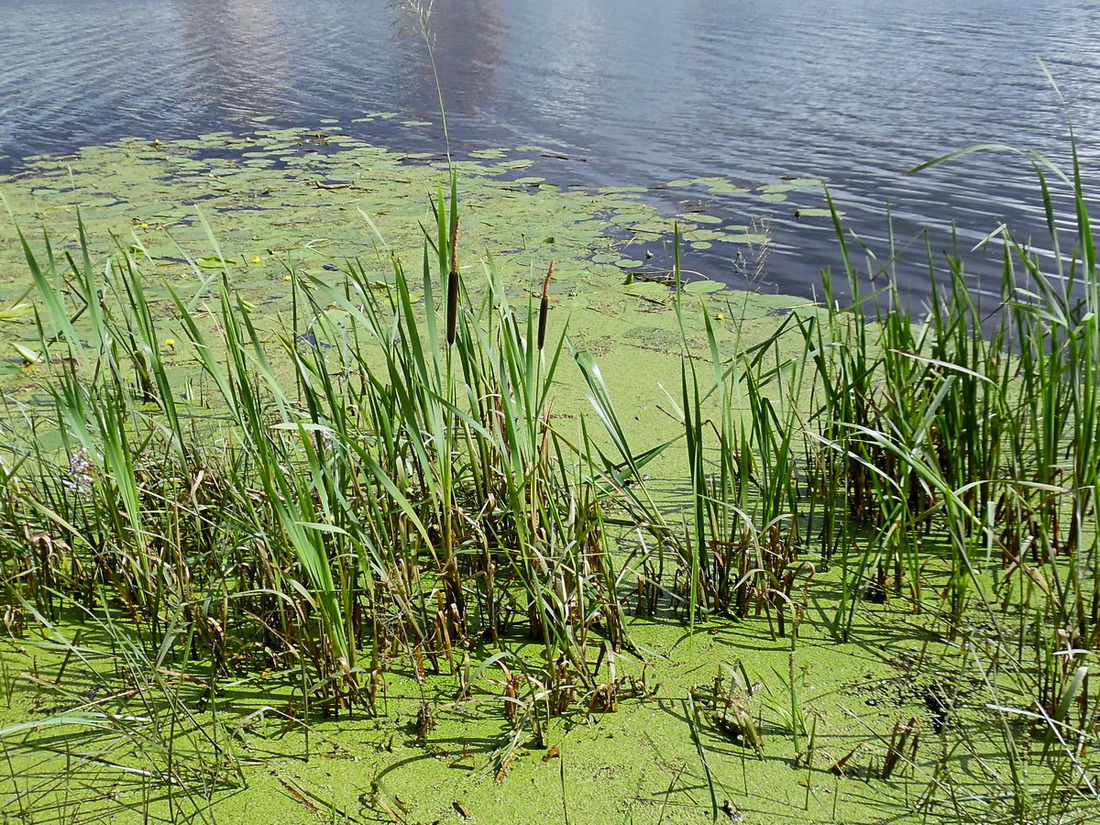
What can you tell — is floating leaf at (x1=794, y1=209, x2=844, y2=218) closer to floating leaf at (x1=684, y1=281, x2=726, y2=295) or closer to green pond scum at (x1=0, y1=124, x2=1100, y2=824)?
floating leaf at (x1=684, y1=281, x2=726, y2=295)

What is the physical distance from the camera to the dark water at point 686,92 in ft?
18.6

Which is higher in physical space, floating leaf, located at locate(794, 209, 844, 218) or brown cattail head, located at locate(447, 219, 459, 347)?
brown cattail head, located at locate(447, 219, 459, 347)

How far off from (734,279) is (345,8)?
14417mm

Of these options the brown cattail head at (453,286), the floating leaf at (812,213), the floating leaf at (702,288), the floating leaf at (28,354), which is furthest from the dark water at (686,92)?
the floating leaf at (28,354)

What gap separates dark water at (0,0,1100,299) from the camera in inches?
223

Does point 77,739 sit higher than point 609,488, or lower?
lower

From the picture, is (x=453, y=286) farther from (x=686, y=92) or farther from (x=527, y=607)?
(x=686, y=92)

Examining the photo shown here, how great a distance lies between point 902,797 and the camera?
130cm

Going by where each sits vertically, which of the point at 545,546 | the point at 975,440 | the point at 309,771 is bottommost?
the point at 309,771

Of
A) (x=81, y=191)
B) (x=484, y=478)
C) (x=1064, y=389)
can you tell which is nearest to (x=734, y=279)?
(x=1064, y=389)

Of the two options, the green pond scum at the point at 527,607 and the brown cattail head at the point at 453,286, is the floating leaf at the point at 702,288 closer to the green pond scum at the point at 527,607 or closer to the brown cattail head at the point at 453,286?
the green pond scum at the point at 527,607

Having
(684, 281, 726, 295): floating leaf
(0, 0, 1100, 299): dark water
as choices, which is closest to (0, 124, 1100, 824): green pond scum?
(0, 0, 1100, 299): dark water

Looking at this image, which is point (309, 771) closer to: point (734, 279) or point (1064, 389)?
point (1064, 389)

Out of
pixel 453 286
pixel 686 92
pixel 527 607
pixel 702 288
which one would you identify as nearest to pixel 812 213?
pixel 702 288
